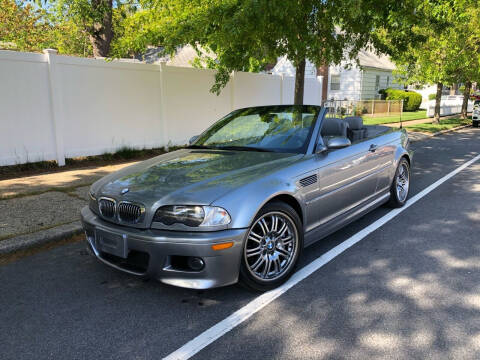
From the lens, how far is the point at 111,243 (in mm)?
3123

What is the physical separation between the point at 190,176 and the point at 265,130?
136 centimetres

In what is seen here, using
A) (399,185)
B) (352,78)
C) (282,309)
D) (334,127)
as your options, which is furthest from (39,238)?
(352,78)

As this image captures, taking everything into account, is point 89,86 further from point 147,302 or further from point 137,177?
point 147,302

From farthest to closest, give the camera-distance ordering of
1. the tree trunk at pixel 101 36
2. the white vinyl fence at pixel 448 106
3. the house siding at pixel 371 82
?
1. the house siding at pixel 371 82
2. the white vinyl fence at pixel 448 106
3. the tree trunk at pixel 101 36

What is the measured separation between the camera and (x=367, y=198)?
4.73 metres

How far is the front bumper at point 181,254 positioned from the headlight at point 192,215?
0.08 meters

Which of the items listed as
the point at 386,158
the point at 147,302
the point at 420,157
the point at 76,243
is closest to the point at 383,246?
the point at 386,158

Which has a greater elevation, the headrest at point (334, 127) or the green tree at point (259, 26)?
the green tree at point (259, 26)

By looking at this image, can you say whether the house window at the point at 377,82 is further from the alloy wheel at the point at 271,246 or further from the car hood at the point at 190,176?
the alloy wheel at the point at 271,246

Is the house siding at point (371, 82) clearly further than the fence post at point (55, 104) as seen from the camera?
Yes

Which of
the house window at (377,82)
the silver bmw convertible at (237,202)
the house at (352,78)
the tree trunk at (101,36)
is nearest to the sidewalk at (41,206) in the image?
the silver bmw convertible at (237,202)

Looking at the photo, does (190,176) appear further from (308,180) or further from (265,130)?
(265,130)

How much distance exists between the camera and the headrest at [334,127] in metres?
4.53

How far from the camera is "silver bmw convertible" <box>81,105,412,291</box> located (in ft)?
9.57
